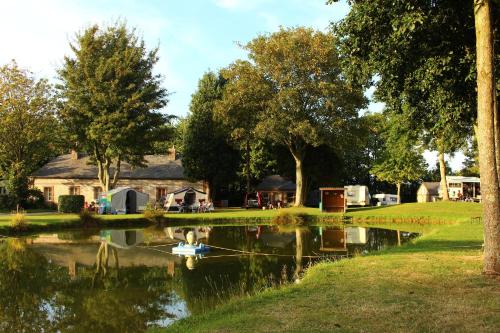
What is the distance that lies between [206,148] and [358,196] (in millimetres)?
18243

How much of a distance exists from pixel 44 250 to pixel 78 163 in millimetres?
30348

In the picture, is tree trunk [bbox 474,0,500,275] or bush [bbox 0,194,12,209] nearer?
tree trunk [bbox 474,0,500,275]

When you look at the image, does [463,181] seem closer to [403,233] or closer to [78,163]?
[403,233]

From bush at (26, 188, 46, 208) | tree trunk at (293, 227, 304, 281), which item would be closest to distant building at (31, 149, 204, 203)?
bush at (26, 188, 46, 208)

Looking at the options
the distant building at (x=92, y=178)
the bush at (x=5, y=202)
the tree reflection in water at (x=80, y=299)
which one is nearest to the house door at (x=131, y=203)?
the distant building at (x=92, y=178)

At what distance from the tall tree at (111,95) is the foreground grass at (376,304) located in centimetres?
2772

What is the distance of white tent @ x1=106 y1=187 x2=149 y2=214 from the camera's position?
118ft

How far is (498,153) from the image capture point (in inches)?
461

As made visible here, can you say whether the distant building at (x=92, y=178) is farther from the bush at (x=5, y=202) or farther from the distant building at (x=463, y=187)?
the distant building at (x=463, y=187)

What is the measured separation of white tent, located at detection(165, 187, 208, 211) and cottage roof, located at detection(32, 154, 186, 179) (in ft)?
19.5

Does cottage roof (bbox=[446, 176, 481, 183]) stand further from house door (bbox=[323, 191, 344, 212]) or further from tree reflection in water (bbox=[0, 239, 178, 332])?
tree reflection in water (bbox=[0, 239, 178, 332])

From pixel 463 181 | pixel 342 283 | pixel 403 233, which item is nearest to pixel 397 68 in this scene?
pixel 342 283

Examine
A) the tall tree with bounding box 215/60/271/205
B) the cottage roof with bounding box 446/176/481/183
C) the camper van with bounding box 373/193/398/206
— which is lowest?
A: the camper van with bounding box 373/193/398/206

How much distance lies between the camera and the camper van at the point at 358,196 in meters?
51.9
